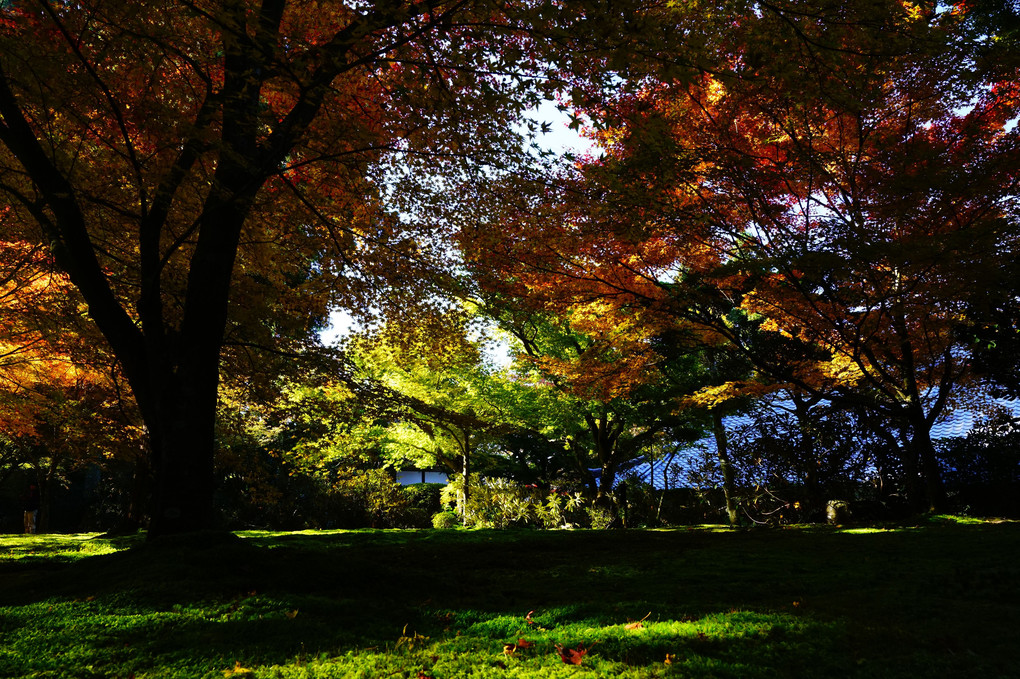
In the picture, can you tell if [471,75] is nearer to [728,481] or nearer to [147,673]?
[147,673]

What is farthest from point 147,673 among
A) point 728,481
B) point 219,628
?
point 728,481

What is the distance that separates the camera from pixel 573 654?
2834 mm

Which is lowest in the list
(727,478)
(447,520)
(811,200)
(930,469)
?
(447,520)

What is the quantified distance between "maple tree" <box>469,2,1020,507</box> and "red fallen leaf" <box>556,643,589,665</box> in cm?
503

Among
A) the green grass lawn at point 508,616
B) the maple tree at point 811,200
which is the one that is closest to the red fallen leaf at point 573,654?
the green grass lawn at point 508,616

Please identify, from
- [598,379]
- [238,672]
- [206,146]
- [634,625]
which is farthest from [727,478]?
[238,672]

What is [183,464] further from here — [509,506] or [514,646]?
[509,506]

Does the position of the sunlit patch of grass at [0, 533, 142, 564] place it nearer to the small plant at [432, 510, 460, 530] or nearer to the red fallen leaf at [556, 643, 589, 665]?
the small plant at [432, 510, 460, 530]

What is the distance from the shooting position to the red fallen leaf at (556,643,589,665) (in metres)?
2.77

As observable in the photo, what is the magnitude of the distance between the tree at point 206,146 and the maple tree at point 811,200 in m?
1.97

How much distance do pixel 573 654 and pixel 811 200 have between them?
8.89m

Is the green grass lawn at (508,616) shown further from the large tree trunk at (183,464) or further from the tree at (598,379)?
the tree at (598,379)

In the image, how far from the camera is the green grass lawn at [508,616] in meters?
2.76

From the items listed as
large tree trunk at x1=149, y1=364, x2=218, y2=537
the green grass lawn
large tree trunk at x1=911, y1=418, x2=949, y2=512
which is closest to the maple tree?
large tree trunk at x1=911, y1=418, x2=949, y2=512
